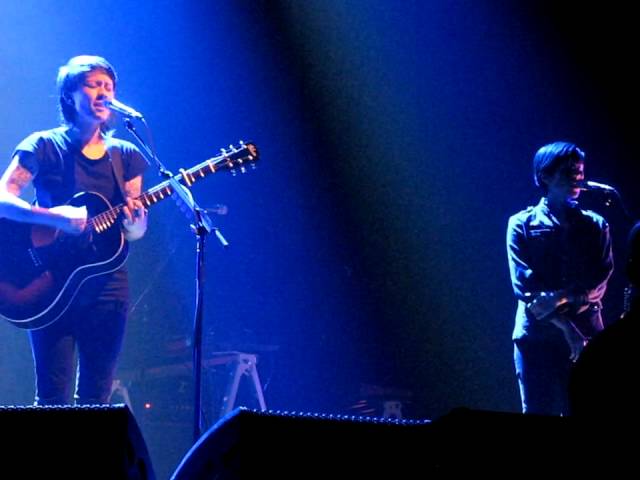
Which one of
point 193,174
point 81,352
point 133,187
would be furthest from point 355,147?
point 81,352

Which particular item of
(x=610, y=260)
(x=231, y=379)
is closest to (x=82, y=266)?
(x=231, y=379)

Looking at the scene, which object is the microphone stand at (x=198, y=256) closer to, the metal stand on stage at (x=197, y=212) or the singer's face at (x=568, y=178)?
the metal stand on stage at (x=197, y=212)

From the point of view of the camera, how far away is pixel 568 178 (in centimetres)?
461

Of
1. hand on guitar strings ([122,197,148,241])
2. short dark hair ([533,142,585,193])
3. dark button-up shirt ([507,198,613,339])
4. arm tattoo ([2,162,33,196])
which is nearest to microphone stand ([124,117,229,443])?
hand on guitar strings ([122,197,148,241])

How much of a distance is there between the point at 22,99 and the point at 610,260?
468 cm

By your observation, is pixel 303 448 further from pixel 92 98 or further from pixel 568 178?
pixel 568 178

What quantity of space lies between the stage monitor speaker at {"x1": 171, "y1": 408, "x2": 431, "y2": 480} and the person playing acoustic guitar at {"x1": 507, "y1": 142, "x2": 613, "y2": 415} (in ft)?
9.39

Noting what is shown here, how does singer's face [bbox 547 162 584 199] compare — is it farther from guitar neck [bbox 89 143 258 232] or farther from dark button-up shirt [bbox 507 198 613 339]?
guitar neck [bbox 89 143 258 232]

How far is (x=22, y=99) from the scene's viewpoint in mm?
6688

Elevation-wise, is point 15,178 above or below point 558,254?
above

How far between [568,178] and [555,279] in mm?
573

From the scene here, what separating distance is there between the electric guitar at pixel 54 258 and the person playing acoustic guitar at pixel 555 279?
196cm

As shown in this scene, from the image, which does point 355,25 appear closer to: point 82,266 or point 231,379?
point 231,379

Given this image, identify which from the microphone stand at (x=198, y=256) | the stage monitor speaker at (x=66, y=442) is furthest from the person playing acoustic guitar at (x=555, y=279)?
the stage monitor speaker at (x=66, y=442)
